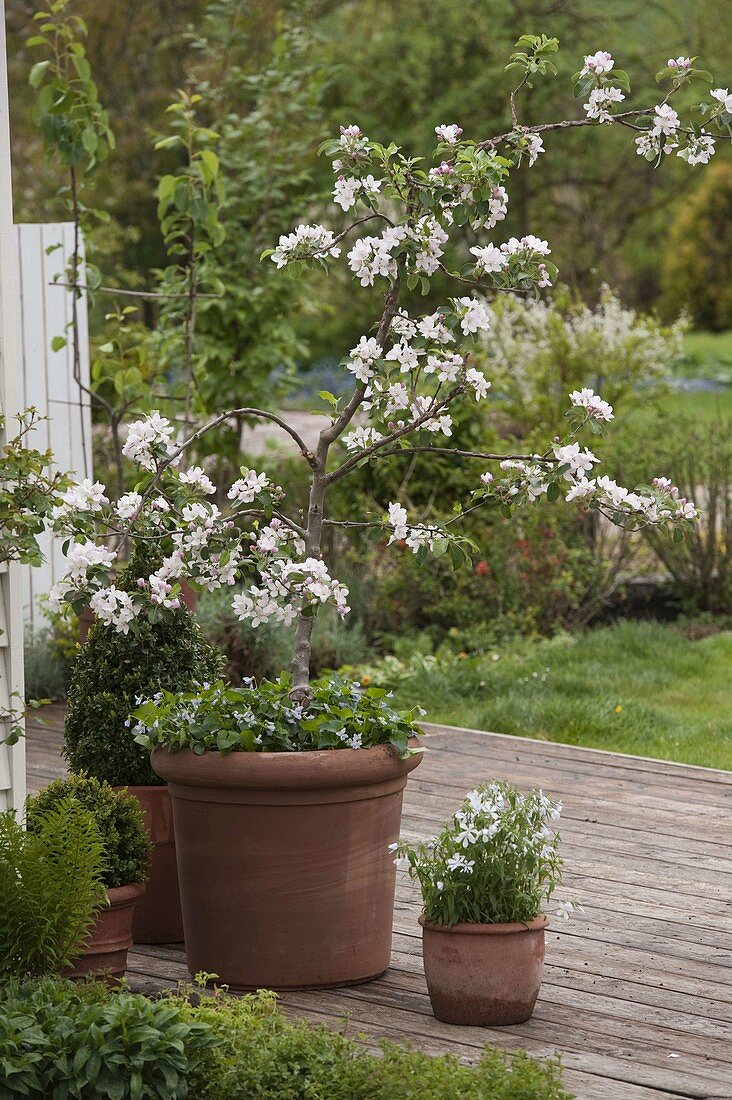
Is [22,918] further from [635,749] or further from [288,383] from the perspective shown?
[288,383]

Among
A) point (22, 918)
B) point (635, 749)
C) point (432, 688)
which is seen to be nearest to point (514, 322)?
point (432, 688)

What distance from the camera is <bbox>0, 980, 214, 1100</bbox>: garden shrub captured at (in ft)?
8.68

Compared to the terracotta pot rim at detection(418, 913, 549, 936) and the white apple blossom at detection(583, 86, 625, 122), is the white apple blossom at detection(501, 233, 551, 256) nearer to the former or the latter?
the white apple blossom at detection(583, 86, 625, 122)


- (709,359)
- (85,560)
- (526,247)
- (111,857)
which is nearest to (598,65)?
(526,247)

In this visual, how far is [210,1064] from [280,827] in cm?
70

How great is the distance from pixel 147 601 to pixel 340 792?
2.08 feet

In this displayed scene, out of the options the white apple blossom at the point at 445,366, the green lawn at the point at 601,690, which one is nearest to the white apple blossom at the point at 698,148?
the white apple blossom at the point at 445,366

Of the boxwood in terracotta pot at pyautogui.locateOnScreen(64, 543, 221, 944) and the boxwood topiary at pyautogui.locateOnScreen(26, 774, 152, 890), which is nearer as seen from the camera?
the boxwood topiary at pyautogui.locateOnScreen(26, 774, 152, 890)

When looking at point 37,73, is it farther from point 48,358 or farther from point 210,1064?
point 210,1064

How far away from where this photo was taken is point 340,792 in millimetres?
3316

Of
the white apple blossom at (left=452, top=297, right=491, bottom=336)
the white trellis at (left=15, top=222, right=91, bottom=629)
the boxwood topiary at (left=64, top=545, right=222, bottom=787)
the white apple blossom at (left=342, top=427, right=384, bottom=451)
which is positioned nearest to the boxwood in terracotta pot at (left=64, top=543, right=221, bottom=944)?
the boxwood topiary at (left=64, top=545, right=222, bottom=787)

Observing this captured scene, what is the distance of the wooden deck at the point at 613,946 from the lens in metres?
3.03

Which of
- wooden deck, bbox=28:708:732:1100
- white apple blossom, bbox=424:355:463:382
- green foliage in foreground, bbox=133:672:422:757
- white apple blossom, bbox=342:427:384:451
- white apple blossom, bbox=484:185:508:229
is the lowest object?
wooden deck, bbox=28:708:732:1100

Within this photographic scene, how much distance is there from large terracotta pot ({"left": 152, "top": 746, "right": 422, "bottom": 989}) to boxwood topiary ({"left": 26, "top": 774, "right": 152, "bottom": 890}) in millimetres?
109
